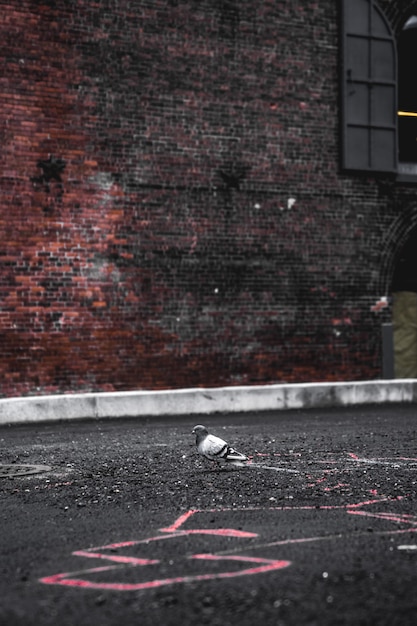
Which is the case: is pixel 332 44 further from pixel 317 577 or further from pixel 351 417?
pixel 317 577

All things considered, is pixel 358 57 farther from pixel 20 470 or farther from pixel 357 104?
pixel 20 470

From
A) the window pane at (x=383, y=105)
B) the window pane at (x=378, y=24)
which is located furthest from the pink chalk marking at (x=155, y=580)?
the window pane at (x=378, y=24)

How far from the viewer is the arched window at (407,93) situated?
60.5 feet

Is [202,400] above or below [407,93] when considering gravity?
below

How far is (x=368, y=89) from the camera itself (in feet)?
58.5

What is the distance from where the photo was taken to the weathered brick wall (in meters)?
15.0

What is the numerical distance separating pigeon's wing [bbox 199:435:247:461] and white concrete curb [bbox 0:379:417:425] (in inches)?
252

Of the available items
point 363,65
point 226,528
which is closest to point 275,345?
point 363,65

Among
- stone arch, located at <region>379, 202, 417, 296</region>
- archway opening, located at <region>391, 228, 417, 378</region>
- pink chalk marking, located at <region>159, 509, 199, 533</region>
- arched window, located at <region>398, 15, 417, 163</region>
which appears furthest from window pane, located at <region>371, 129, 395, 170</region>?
pink chalk marking, located at <region>159, 509, 199, 533</region>

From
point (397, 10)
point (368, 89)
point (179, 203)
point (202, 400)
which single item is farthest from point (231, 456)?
point (397, 10)

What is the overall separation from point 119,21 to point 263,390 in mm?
6933

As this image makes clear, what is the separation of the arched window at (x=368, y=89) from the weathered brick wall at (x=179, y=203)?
0.95 feet

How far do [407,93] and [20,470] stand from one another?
42.3 ft

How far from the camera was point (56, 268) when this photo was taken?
15.2 metres
